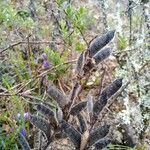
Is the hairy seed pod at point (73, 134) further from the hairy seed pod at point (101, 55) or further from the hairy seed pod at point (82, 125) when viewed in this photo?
the hairy seed pod at point (101, 55)

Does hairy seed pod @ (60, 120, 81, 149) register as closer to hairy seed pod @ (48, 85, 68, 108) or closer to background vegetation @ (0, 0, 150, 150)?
hairy seed pod @ (48, 85, 68, 108)

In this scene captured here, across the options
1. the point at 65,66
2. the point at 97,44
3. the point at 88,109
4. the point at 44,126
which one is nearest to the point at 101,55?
the point at 97,44

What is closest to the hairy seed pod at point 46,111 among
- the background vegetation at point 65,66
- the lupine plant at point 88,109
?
the lupine plant at point 88,109

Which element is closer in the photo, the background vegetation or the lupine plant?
the lupine plant

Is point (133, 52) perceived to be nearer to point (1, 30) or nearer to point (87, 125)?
point (1, 30)

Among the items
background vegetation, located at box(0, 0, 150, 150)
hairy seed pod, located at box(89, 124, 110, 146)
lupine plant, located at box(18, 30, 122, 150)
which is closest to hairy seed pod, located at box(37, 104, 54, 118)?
lupine plant, located at box(18, 30, 122, 150)

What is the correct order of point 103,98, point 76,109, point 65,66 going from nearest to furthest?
point 103,98, point 76,109, point 65,66

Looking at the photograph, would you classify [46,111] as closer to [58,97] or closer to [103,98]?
[58,97]

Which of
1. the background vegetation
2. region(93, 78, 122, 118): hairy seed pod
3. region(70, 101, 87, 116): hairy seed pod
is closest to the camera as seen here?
region(93, 78, 122, 118): hairy seed pod

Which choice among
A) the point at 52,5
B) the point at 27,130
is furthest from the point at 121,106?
the point at 52,5

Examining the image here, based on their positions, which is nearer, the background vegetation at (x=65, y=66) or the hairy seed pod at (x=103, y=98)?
the hairy seed pod at (x=103, y=98)

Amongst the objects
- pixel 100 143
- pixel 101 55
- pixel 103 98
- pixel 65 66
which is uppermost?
pixel 65 66
